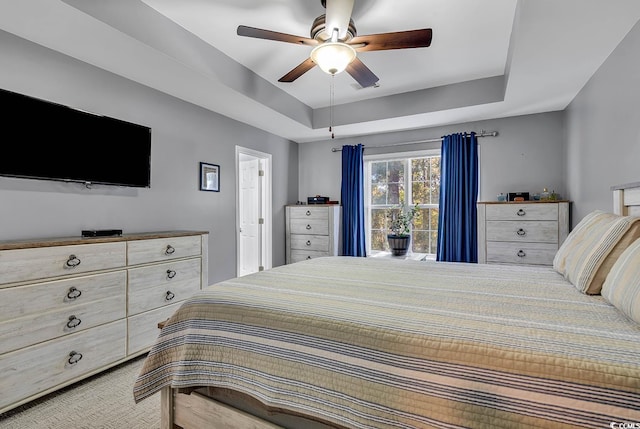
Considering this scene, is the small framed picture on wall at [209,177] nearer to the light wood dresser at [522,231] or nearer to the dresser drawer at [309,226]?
the dresser drawer at [309,226]

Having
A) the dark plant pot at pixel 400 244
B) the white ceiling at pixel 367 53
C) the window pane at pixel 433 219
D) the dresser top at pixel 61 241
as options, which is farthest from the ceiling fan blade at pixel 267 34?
the window pane at pixel 433 219

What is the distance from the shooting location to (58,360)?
200 cm

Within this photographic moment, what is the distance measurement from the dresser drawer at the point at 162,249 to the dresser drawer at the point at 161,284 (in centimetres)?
6

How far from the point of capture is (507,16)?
2309mm

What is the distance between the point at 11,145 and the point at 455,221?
13.9 ft

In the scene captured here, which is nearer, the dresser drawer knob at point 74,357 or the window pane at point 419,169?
the dresser drawer knob at point 74,357

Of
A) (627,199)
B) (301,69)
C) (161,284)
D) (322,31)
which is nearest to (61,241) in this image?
(161,284)

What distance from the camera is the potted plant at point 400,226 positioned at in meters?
4.09

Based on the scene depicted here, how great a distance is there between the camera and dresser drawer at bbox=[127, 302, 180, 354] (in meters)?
2.42

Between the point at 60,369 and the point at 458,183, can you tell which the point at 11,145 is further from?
the point at 458,183

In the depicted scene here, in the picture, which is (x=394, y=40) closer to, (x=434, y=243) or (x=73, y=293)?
(x=73, y=293)

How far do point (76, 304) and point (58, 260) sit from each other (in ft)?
1.06

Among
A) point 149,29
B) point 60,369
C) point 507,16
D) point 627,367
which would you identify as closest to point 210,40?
point 149,29

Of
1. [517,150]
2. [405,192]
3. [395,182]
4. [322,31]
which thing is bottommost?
[405,192]
